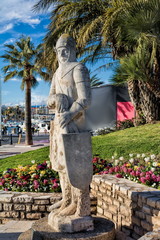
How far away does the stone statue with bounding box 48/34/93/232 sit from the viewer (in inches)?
140

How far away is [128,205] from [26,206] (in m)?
1.95

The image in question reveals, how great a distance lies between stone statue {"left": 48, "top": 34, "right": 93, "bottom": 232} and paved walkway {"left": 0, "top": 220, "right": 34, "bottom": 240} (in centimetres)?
93

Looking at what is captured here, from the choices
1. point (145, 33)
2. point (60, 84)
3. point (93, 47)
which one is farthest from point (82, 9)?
point (60, 84)

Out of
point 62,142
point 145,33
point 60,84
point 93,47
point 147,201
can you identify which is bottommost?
point 147,201

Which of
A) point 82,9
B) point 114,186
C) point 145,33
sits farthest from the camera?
point 82,9

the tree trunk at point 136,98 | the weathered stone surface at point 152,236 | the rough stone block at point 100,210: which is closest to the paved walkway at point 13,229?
the rough stone block at point 100,210

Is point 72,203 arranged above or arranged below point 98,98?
below

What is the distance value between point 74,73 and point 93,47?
13898 millimetres

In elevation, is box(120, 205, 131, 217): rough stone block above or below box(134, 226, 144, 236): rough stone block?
above

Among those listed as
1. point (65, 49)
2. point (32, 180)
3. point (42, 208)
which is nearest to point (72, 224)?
point (42, 208)

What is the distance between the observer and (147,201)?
13.0ft

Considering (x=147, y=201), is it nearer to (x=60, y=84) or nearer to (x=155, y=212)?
(x=155, y=212)

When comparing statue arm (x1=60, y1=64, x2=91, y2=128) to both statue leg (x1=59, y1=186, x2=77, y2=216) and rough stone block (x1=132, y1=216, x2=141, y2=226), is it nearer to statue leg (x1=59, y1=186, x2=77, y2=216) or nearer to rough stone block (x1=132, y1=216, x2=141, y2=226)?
statue leg (x1=59, y1=186, x2=77, y2=216)

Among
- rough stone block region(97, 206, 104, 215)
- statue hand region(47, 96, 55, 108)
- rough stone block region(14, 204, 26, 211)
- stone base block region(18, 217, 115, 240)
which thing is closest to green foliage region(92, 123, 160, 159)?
rough stone block region(97, 206, 104, 215)
